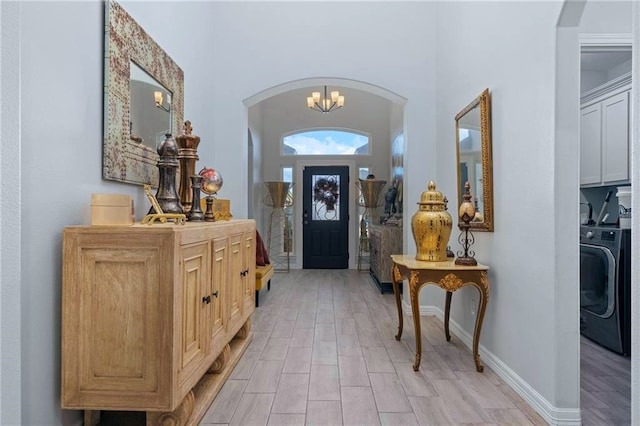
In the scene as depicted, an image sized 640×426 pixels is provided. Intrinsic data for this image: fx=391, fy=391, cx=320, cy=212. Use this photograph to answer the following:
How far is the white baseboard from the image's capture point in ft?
6.77

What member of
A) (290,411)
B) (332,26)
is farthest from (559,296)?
(332,26)

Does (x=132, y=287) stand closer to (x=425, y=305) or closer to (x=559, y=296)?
(x=559, y=296)

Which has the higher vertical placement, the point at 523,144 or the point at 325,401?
the point at 523,144

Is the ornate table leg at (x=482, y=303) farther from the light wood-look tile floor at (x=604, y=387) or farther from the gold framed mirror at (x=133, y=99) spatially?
the gold framed mirror at (x=133, y=99)

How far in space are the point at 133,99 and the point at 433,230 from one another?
2.35m

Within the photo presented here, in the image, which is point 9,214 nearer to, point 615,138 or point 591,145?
point 615,138

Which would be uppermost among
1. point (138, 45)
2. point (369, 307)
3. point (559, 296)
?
point (138, 45)

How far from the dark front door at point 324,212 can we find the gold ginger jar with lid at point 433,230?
16.1ft

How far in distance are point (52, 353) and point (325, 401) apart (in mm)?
1448

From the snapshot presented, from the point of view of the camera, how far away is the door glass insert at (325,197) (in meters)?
8.15

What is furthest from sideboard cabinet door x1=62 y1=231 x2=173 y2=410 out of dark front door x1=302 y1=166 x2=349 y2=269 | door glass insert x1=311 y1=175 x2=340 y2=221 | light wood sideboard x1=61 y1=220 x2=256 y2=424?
door glass insert x1=311 y1=175 x2=340 y2=221

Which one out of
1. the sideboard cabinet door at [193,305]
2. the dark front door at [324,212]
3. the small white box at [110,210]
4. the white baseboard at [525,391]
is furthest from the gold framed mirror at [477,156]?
the dark front door at [324,212]

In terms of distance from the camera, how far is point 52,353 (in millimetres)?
1771

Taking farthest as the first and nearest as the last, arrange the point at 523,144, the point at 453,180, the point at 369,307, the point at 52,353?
the point at 369,307
the point at 453,180
the point at 523,144
the point at 52,353
